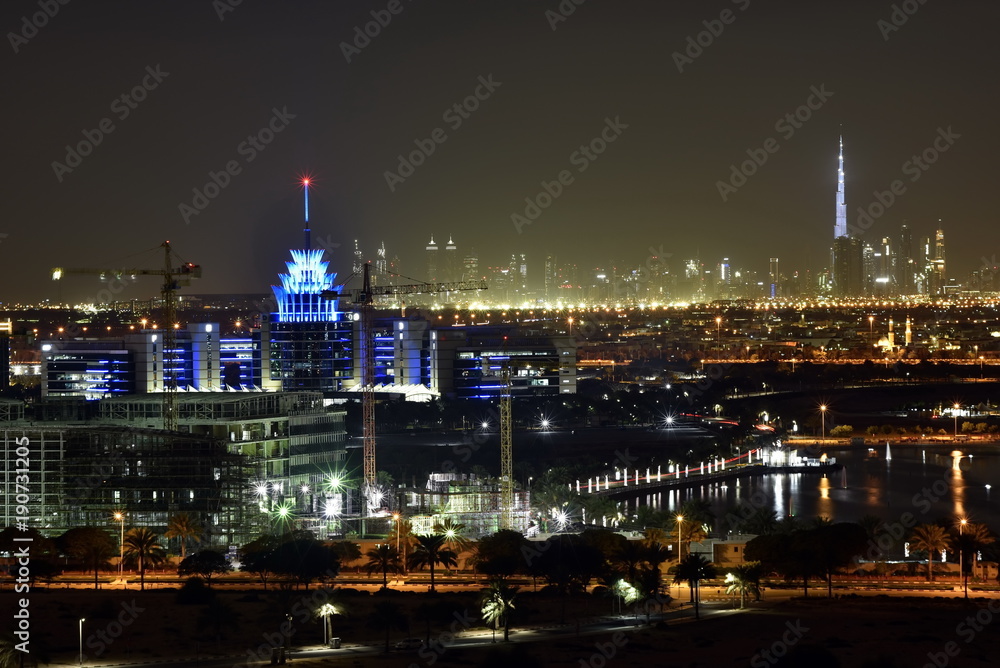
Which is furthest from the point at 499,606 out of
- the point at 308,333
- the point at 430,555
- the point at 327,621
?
the point at 308,333

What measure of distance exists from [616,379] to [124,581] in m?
49.3

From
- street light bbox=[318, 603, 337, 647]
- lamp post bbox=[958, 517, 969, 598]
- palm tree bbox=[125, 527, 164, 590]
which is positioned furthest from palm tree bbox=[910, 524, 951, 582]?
palm tree bbox=[125, 527, 164, 590]

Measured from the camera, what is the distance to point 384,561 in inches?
767

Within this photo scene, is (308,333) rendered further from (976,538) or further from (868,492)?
(976,538)

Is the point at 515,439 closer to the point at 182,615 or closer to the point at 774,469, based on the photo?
the point at 774,469

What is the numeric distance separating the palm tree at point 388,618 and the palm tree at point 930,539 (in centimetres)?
733

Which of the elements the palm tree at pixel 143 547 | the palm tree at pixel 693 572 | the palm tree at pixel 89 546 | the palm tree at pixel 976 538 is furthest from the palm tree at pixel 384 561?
the palm tree at pixel 976 538

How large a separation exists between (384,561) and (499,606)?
3290mm

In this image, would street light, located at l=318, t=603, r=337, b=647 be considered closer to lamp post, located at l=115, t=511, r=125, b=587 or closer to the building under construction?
lamp post, located at l=115, t=511, r=125, b=587

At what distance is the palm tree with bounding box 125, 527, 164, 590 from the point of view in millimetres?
19719

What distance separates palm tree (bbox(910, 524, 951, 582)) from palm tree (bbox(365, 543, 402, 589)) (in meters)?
6.72

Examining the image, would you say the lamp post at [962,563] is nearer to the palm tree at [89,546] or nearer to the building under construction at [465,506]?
the building under construction at [465,506]

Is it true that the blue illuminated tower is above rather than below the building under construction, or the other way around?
above

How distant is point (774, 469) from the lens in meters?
37.2
